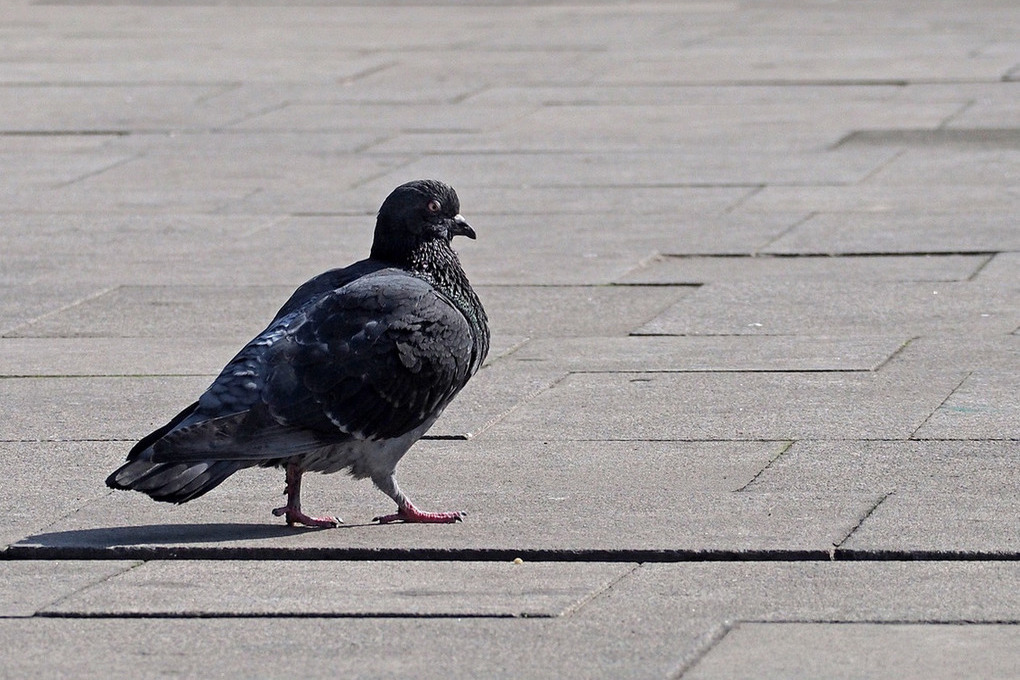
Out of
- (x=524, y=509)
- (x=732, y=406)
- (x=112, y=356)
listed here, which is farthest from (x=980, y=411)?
(x=112, y=356)

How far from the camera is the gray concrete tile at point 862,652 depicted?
17.8 feet

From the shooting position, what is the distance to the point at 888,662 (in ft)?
18.0

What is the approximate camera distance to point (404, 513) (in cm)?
702

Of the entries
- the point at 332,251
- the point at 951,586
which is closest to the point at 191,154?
the point at 332,251

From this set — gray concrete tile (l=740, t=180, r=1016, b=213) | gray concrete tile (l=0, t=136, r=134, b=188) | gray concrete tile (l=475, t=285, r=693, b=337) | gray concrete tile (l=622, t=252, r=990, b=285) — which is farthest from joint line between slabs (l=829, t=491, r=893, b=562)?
gray concrete tile (l=0, t=136, r=134, b=188)

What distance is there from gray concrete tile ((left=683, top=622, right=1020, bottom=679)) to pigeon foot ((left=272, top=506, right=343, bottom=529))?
174 centimetres

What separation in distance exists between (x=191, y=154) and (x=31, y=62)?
800cm

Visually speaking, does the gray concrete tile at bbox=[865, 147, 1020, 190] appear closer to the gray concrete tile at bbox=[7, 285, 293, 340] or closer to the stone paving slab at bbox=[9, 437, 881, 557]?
the gray concrete tile at bbox=[7, 285, 293, 340]

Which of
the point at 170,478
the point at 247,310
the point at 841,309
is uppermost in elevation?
the point at 170,478

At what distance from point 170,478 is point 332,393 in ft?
2.00

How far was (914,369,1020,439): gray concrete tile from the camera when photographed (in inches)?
320

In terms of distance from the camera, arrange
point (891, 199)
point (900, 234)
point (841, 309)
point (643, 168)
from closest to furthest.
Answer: point (841, 309) → point (900, 234) → point (891, 199) → point (643, 168)

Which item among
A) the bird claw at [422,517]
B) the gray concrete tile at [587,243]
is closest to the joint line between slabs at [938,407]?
the bird claw at [422,517]

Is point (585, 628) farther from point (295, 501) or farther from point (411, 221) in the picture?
point (411, 221)
